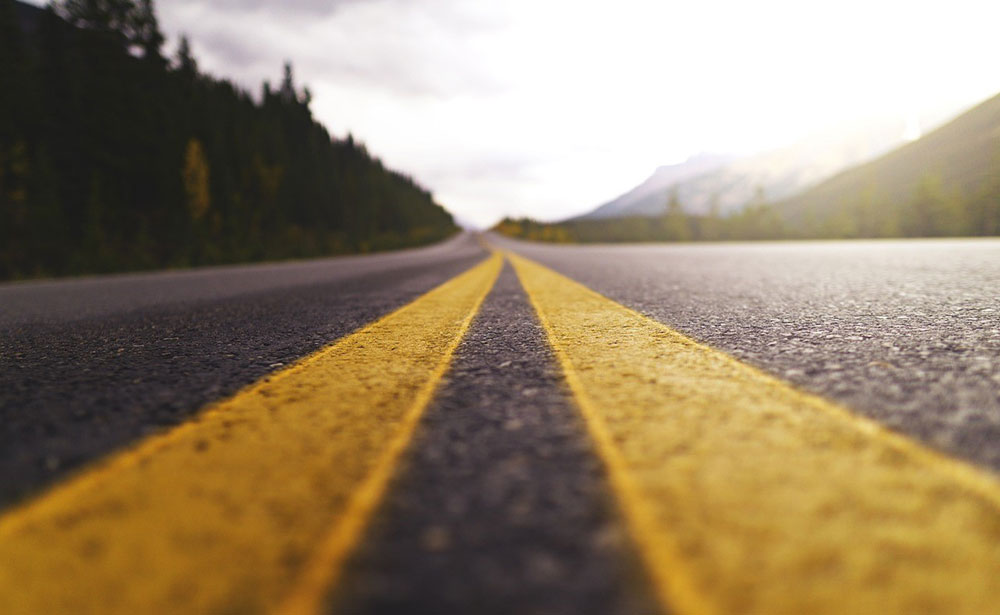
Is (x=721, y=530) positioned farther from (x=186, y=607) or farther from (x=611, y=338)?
(x=611, y=338)

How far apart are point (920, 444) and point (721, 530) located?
1.13 m

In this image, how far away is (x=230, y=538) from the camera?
4.37ft

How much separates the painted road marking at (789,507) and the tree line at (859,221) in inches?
2570

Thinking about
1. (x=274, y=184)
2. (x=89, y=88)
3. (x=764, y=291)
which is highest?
(x=89, y=88)

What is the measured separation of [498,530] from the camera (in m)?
1.35

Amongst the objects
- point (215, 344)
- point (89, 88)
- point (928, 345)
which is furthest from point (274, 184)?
point (928, 345)

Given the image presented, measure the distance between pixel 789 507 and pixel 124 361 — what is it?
4.17 metres

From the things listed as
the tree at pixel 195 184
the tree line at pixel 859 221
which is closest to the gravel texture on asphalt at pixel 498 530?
the tree at pixel 195 184

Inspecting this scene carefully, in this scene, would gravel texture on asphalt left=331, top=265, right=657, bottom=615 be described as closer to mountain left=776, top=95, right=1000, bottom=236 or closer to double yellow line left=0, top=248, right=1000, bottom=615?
double yellow line left=0, top=248, right=1000, bottom=615

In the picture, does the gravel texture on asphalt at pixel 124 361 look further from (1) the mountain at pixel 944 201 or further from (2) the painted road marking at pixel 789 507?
(1) the mountain at pixel 944 201

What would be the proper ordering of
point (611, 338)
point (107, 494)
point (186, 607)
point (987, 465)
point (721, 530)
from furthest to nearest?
1. point (611, 338)
2. point (987, 465)
3. point (107, 494)
4. point (721, 530)
5. point (186, 607)

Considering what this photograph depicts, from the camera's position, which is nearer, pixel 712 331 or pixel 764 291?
pixel 712 331

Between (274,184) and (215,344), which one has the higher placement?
(274,184)

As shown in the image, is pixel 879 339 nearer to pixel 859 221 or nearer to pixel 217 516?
pixel 217 516
